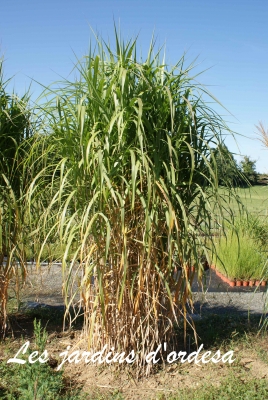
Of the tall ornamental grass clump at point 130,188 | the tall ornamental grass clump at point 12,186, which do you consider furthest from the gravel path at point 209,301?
the tall ornamental grass clump at point 130,188

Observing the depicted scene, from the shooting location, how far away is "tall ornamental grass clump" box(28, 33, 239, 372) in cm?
282

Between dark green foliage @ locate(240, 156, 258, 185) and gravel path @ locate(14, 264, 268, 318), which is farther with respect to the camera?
gravel path @ locate(14, 264, 268, 318)

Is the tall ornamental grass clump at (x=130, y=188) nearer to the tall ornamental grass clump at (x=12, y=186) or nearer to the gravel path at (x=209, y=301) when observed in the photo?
the tall ornamental grass clump at (x=12, y=186)

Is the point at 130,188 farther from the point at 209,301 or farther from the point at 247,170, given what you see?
the point at 209,301

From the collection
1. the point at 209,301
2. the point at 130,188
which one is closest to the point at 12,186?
the point at 130,188

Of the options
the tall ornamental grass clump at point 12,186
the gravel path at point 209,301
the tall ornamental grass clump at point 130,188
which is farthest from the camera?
the gravel path at point 209,301

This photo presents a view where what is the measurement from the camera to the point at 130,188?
113 inches

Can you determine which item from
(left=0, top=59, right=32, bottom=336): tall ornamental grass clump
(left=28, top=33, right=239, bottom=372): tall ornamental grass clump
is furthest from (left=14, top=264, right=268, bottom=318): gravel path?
(left=28, top=33, right=239, bottom=372): tall ornamental grass clump

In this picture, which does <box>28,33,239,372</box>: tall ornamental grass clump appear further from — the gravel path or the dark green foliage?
the gravel path

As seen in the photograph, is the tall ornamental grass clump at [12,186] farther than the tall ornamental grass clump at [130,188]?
Yes

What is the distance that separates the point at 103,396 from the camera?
287 cm

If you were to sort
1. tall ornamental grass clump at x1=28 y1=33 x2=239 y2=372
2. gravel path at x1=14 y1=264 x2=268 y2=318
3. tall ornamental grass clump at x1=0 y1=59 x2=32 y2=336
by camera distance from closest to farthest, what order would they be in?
1. tall ornamental grass clump at x1=28 y1=33 x2=239 y2=372
2. tall ornamental grass clump at x1=0 y1=59 x2=32 y2=336
3. gravel path at x1=14 y1=264 x2=268 y2=318

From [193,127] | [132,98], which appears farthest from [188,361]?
[132,98]

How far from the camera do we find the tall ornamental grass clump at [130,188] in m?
2.82
